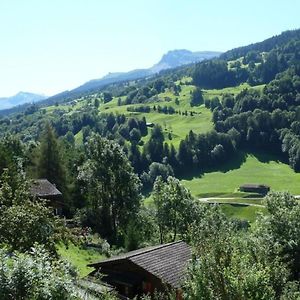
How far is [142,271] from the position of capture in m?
31.9

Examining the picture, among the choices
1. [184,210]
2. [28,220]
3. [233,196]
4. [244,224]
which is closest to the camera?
[28,220]

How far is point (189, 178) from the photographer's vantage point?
174 metres

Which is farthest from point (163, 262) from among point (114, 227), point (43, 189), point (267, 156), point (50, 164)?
point (267, 156)

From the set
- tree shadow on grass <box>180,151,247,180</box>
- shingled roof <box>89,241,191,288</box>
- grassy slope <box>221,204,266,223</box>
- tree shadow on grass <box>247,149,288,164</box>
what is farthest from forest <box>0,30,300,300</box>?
tree shadow on grass <box>247,149,288,164</box>

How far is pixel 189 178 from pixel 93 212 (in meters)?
111

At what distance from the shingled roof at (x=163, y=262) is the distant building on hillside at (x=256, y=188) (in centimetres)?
12071

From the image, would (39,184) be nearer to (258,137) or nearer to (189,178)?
(189,178)

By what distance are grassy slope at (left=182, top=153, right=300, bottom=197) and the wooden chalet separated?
12102cm

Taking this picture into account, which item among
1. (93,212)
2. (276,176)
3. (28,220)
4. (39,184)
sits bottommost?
(276,176)

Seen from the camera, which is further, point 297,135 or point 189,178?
point 297,135

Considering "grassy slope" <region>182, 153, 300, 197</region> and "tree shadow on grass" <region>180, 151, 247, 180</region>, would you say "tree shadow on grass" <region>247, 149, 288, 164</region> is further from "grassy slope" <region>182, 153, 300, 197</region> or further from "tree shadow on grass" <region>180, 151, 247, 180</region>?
"tree shadow on grass" <region>180, 151, 247, 180</region>

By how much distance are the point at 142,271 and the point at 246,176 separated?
141508 mm

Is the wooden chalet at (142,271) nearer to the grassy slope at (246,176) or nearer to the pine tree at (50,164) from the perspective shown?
the pine tree at (50,164)

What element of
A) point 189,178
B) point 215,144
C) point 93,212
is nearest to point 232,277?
point 93,212
